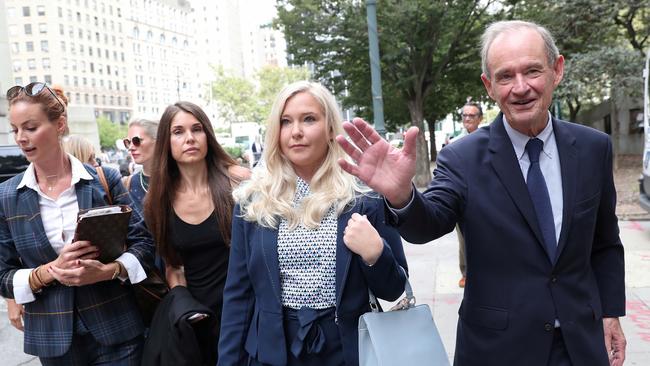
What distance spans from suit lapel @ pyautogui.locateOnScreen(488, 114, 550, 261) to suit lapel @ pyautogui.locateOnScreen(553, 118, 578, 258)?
0.10m

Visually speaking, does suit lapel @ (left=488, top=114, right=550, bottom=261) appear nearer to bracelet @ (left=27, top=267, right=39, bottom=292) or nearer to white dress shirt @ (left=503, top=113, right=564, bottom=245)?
white dress shirt @ (left=503, top=113, right=564, bottom=245)

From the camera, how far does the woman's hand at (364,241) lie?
6.89 ft

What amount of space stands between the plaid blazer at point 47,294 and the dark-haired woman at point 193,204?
1.28 ft

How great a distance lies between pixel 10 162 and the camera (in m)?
12.1

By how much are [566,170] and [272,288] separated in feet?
3.98

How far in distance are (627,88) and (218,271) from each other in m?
13.5

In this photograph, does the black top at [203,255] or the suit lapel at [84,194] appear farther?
the black top at [203,255]

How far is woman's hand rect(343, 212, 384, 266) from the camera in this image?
2100 millimetres

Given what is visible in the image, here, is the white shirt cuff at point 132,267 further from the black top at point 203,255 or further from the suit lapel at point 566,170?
the suit lapel at point 566,170

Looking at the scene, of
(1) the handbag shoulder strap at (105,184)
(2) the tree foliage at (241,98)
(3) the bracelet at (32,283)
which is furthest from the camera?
(2) the tree foliage at (241,98)

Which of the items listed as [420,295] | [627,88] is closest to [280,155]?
[420,295]

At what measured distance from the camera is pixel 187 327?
105 inches

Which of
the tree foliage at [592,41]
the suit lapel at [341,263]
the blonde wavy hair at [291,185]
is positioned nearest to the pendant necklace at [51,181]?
the blonde wavy hair at [291,185]

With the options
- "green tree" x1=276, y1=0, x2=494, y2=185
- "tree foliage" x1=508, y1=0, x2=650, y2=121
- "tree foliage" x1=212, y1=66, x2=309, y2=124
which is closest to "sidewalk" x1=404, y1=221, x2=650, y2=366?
"tree foliage" x1=508, y1=0, x2=650, y2=121
